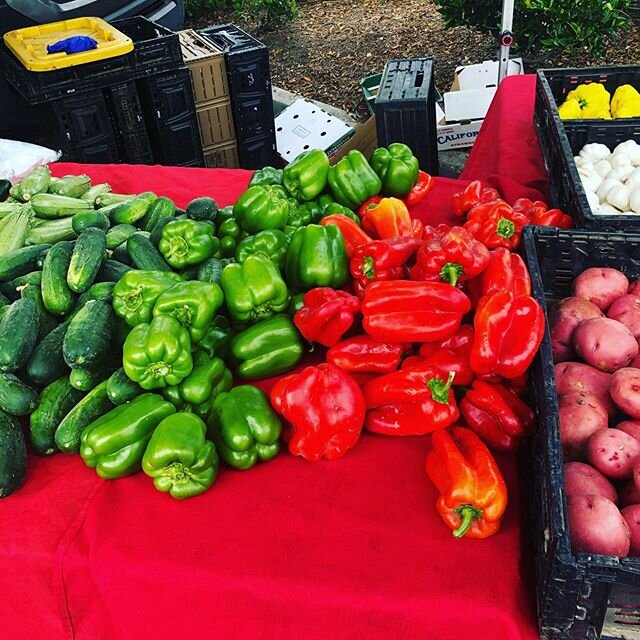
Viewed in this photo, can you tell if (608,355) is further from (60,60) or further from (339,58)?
(339,58)

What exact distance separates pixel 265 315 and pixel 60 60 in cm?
332

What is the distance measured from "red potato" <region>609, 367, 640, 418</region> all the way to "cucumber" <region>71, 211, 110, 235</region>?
1825 millimetres

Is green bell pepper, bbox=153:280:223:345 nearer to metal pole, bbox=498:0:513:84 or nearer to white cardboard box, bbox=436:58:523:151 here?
metal pole, bbox=498:0:513:84

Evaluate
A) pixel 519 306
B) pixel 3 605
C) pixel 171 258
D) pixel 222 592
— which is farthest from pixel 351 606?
pixel 171 258

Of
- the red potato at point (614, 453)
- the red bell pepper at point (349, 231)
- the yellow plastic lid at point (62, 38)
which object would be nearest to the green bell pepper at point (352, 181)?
the red bell pepper at point (349, 231)

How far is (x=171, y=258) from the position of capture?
7.53 ft

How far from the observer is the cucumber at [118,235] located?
2414 millimetres

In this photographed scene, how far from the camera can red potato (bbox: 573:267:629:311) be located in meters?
2.09

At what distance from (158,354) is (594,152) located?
2239 mm

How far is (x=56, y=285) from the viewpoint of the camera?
2.11 m

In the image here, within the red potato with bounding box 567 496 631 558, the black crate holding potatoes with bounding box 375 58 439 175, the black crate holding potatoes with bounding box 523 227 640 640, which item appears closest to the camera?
the black crate holding potatoes with bounding box 523 227 640 640

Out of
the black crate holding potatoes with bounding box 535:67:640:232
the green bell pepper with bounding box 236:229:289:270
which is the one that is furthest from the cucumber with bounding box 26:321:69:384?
the black crate holding potatoes with bounding box 535:67:640:232

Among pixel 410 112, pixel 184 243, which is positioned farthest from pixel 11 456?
pixel 410 112

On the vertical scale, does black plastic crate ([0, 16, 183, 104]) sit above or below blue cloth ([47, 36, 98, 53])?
below
